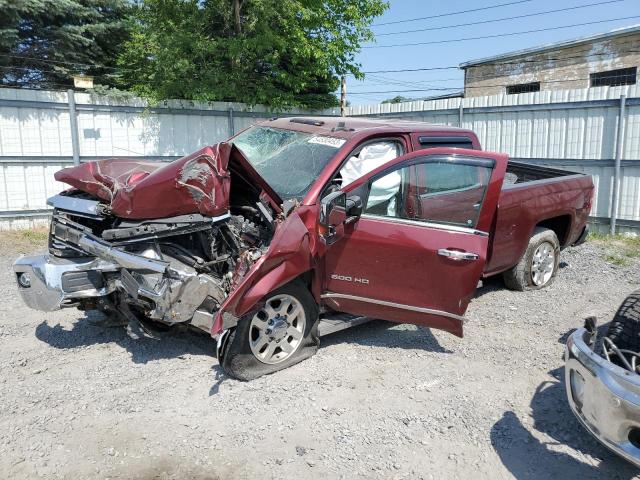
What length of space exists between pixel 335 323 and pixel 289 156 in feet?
5.21

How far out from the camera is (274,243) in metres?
3.83

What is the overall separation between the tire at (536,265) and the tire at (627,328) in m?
2.69

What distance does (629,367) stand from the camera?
2.64m

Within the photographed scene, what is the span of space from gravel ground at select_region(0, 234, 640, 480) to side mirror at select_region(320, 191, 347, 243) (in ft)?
3.69

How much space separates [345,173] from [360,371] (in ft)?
5.83

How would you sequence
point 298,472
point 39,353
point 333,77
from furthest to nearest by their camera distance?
point 333,77
point 39,353
point 298,472

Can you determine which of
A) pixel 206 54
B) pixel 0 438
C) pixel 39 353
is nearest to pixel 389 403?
pixel 0 438

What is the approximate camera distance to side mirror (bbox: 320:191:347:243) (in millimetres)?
4082

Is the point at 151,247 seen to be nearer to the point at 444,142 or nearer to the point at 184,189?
the point at 184,189

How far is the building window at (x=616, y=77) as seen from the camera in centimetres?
1770

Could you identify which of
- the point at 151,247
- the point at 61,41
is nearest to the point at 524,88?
the point at 61,41

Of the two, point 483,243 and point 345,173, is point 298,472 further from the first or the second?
point 345,173

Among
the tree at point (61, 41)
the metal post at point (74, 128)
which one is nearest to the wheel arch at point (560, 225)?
the metal post at point (74, 128)

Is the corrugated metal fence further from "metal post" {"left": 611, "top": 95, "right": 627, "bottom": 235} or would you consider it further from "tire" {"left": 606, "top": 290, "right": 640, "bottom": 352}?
"tire" {"left": 606, "top": 290, "right": 640, "bottom": 352}
